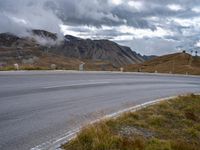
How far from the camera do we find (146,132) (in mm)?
9195

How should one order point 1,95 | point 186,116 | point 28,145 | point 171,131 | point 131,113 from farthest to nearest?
point 1,95 < point 186,116 < point 131,113 < point 171,131 < point 28,145

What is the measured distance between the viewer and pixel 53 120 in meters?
10.0

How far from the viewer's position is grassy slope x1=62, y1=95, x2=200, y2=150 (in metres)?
7.54

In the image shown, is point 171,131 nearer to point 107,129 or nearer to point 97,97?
point 107,129

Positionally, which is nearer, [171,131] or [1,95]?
[171,131]

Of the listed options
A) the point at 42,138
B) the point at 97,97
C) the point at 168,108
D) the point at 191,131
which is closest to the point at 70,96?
the point at 97,97

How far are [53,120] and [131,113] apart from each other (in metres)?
2.25

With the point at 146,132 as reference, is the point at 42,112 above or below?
above

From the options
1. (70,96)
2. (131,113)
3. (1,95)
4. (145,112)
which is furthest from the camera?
(70,96)

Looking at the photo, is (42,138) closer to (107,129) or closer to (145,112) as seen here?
(107,129)

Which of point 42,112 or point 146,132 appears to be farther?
point 42,112

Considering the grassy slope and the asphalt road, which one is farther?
the asphalt road

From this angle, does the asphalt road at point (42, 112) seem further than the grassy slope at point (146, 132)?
Yes

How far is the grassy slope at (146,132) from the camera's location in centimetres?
754
